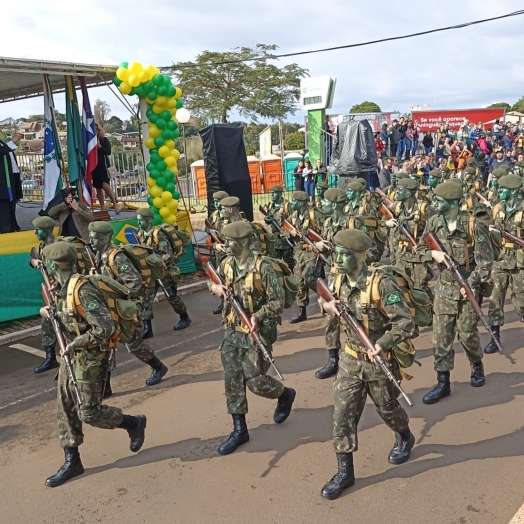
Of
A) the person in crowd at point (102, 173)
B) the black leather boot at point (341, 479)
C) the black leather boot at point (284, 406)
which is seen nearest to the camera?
the black leather boot at point (341, 479)

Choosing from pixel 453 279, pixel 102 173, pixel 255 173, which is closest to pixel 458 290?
pixel 453 279

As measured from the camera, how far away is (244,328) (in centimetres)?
484

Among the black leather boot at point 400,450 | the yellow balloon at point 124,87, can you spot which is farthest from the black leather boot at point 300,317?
the yellow balloon at point 124,87

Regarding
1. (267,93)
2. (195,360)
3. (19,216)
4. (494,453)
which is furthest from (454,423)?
(267,93)

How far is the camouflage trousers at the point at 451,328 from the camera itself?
5660 mm

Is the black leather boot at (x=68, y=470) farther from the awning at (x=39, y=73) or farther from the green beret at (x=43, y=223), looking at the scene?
the awning at (x=39, y=73)

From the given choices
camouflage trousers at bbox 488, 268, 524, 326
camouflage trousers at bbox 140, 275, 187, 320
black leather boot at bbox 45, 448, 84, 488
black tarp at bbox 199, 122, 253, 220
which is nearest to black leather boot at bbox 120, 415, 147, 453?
black leather boot at bbox 45, 448, 84, 488

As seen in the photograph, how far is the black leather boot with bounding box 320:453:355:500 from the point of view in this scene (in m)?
4.13

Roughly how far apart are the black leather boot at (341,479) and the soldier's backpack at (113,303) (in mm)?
1938

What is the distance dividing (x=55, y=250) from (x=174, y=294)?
407 cm

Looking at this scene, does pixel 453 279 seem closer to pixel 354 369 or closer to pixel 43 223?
pixel 354 369

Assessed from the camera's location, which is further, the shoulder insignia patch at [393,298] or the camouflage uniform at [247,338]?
the camouflage uniform at [247,338]

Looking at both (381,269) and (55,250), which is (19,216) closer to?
(55,250)

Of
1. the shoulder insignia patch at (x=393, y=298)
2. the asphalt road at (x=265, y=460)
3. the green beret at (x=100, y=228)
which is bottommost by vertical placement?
the asphalt road at (x=265, y=460)
